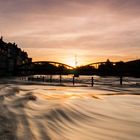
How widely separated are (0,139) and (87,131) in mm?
2457

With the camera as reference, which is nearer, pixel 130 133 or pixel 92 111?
pixel 130 133

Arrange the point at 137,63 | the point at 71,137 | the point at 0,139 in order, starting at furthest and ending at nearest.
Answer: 1. the point at 137,63
2. the point at 71,137
3. the point at 0,139

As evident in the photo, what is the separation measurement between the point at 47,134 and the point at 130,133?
2063mm

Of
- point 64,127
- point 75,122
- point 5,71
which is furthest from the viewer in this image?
point 5,71

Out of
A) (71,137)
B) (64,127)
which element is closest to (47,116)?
(64,127)

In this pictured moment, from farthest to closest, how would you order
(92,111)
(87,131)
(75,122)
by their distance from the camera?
(92,111) → (75,122) → (87,131)

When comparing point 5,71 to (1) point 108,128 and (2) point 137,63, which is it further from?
(1) point 108,128

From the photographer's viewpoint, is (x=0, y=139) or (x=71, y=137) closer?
(x=0, y=139)

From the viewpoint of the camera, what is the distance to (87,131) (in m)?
8.69

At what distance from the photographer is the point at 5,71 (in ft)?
467

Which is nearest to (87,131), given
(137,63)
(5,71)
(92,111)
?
(92,111)


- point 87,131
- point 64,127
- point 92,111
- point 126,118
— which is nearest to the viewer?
point 87,131

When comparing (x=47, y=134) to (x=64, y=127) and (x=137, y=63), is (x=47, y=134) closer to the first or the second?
(x=64, y=127)

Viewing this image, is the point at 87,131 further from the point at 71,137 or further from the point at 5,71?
the point at 5,71
